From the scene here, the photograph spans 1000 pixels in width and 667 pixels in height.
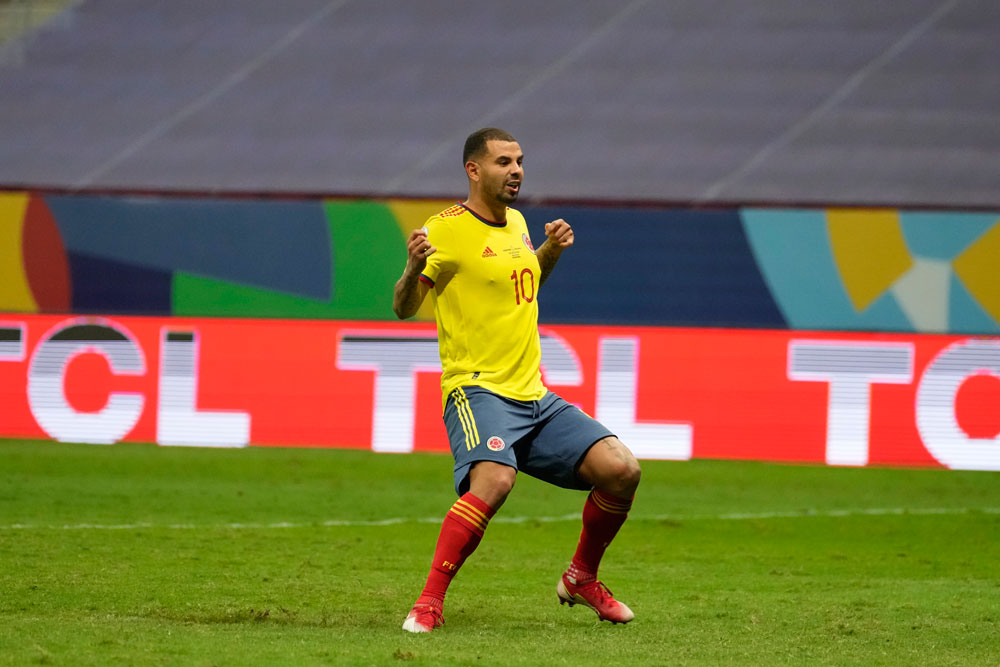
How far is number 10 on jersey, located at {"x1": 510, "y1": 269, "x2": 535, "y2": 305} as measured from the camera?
594 cm

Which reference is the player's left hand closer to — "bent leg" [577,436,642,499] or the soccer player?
the soccer player

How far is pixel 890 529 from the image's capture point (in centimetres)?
993

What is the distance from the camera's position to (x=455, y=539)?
5688mm

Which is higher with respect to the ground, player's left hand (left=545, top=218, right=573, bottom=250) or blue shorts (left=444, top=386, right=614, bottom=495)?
player's left hand (left=545, top=218, right=573, bottom=250)

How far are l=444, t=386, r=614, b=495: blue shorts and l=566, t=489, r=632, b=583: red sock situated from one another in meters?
0.10

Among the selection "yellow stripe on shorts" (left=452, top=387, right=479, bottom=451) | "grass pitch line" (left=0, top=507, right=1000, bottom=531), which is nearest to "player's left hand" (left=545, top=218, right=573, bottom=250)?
"yellow stripe on shorts" (left=452, top=387, right=479, bottom=451)

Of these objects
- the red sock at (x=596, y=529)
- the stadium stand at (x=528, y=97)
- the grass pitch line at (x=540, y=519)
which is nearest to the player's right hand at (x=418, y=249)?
the red sock at (x=596, y=529)

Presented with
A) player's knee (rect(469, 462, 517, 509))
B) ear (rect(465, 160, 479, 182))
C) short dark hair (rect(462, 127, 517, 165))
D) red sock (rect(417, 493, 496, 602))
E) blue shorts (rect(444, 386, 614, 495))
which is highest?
short dark hair (rect(462, 127, 517, 165))

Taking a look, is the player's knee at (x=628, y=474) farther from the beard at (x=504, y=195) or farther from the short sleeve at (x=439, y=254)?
the beard at (x=504, y=195)

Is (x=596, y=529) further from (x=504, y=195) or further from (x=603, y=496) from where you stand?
(x=504, y=195)

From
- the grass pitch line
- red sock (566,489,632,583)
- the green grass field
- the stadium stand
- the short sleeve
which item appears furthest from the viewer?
the stadium stand

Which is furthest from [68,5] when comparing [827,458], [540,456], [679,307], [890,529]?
[540,456]

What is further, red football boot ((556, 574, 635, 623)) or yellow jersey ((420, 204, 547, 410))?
red football boot ((556, 574, 635, 623))

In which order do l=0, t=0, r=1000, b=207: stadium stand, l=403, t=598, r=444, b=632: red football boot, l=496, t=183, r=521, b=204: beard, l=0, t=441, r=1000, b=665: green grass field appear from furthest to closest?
l=0, t=0, r=1000, b=207: stadium stand → l=496, t=183, r=521, b=204: beard → l=403, t=598, r=444, b=632: red football boot → l=0, t=441, r=1000, b=665: green grass field
